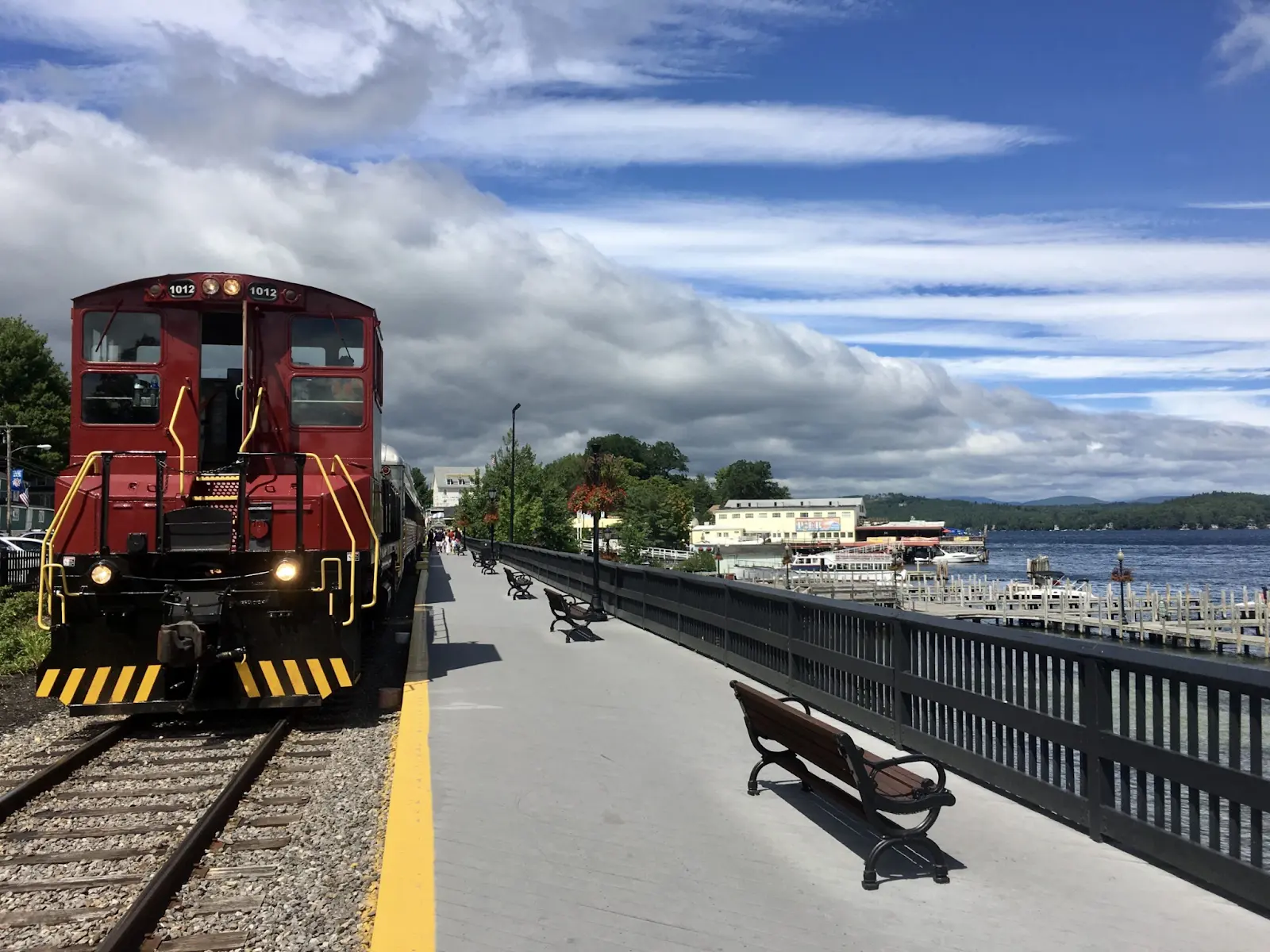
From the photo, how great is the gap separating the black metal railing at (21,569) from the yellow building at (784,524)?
116976mm

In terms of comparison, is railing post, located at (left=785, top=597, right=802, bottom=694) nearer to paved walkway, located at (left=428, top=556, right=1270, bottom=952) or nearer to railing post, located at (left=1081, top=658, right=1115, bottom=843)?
paved walkway, located at (left=428, top=556, right=1270, bottom=952)

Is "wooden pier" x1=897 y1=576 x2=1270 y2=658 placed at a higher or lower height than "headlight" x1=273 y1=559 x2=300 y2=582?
lower

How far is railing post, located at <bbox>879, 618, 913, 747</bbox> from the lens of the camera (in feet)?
23.8

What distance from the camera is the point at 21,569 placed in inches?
837

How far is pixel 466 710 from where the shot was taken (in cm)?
902

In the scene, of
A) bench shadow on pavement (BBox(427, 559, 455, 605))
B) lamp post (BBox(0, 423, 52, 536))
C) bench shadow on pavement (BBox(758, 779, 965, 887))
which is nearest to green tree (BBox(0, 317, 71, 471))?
lamp post (BBox(0, 423, 52, 536))

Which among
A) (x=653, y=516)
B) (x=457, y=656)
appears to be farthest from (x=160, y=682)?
(x=653, y=516)

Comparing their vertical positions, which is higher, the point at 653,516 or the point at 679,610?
the point at 653,516

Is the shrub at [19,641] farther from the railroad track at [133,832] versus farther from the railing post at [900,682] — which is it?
the railing post at [900,682]

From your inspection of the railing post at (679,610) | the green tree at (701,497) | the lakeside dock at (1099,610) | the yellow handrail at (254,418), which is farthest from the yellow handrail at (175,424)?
the green tree at (701,497)

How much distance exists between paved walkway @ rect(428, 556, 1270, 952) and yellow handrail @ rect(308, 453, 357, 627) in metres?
1.44

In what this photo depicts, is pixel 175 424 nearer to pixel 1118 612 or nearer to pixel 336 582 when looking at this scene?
pixel 336 582

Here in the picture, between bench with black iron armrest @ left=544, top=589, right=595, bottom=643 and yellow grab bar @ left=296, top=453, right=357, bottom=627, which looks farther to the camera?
bench with black iron armrest @ left=544, top=589, right=595, bottom=643

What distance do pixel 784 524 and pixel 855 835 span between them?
13788 cm
